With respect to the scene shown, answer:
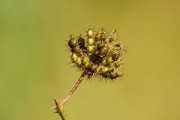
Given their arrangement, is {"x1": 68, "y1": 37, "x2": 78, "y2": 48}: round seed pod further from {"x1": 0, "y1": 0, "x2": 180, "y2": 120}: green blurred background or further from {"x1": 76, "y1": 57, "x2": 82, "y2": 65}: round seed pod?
{"x1": 0, "y1": 0, "x2": 180, "y2": 120}: green blurred background

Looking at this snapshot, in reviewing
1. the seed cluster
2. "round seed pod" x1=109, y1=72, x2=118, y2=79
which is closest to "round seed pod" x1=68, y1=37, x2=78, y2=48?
the seed cluster

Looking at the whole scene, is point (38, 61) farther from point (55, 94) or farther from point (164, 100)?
point (164, 100)

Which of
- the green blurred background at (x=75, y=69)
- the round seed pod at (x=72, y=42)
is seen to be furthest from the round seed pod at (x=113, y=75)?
the green blurred background at (x=75, y=69)

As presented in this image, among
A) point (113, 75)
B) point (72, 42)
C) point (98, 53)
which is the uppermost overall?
point (72, 42)

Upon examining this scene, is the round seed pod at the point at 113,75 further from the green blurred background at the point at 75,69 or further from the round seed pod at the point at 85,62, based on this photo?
the green blurred background at the point at 75,69

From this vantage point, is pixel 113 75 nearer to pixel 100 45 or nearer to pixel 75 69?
pixel 100 45

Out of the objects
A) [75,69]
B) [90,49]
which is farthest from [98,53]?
[75,69]
